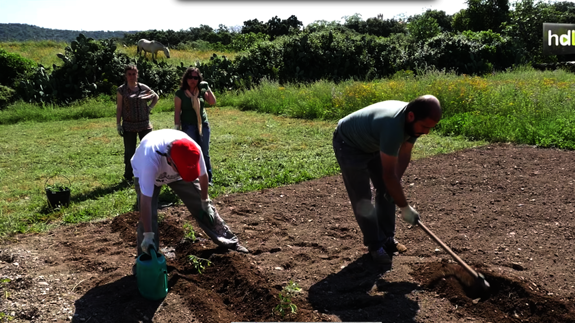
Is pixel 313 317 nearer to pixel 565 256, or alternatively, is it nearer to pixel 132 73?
pixel 565 256

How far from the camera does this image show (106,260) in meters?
5.11

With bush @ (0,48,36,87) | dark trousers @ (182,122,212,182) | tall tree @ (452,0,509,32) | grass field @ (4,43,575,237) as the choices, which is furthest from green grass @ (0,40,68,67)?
tall tree @ (452,0,509,32)

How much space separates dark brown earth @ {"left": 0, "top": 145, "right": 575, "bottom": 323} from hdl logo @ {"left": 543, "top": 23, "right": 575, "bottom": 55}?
23.3 m

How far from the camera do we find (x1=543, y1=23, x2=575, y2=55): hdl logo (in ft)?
89.7

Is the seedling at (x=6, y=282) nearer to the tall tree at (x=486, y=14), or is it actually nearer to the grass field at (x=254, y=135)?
the grass field at (x=254, y=135)

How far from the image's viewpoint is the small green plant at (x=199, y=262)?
4.78m

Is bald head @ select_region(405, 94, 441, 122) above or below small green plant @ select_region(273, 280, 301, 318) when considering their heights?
above

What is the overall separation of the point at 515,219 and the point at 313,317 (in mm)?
2965

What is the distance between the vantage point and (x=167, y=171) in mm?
4156

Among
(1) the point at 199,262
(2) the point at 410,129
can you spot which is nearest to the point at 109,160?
(1) the point at 199,262

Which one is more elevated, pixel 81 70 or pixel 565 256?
pixel 81 70

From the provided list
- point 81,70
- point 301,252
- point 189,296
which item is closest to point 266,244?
point 301,252

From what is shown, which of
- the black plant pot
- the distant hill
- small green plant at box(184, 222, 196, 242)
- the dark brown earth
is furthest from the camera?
the distant hill

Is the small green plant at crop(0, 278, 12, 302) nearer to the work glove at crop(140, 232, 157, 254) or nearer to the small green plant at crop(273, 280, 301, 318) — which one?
the work glove at crop(140, 232, 157, 254)
